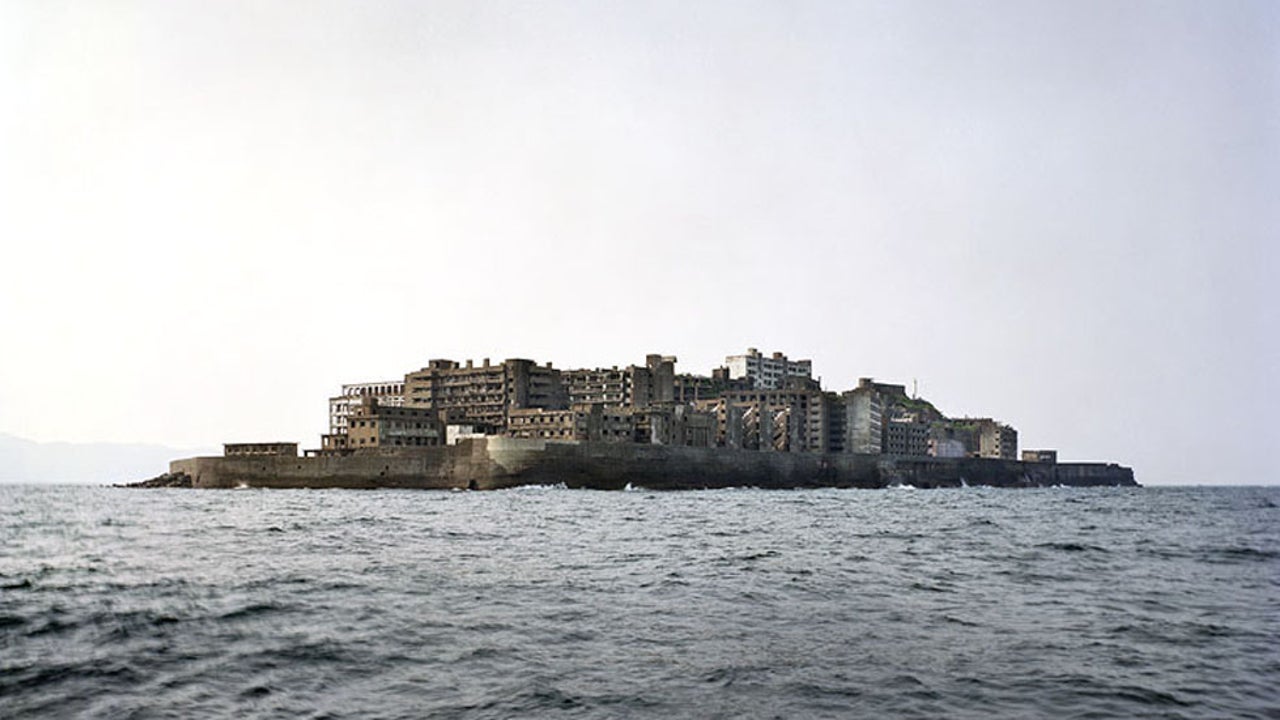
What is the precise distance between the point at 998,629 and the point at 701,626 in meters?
5.83

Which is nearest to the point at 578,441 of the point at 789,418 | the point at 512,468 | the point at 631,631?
the point at 512,468

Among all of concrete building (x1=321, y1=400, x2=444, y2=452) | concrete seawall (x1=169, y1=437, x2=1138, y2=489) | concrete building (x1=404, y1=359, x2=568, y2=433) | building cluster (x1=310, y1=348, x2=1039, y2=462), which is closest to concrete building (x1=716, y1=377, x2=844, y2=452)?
building cluster (x1=310, y1=348, x2=1039, y2=462)

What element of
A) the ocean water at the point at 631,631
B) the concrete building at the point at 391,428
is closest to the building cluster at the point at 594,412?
the concrete building at the point at 391,428

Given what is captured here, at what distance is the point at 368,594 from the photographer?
2373cm

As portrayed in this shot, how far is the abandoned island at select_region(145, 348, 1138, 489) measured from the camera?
406 feet

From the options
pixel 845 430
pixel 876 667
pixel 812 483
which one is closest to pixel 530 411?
pixel 812 483

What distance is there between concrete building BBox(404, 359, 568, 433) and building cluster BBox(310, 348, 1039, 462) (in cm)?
18

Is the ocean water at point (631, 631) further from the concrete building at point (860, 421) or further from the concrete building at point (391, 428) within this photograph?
the concrete building at point (860, 421)

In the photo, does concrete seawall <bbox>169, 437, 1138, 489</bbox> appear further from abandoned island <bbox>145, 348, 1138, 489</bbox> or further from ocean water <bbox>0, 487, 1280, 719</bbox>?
ocean water <bbox>0, 487, 1280, 719</bbox>

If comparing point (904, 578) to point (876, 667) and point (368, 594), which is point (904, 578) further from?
point (368, 594)

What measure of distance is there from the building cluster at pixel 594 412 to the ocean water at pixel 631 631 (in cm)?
9269

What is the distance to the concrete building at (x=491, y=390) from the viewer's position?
16338 cm

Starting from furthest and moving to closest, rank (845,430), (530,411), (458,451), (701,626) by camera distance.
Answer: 1. (845,430)
2. (530,411)
3. (458,451)
4. (701,626)

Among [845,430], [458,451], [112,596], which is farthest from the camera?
[845,430]
